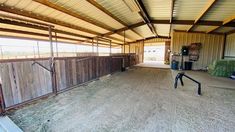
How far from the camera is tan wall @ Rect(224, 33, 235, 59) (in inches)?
300

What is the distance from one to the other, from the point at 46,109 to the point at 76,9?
3.80 meters

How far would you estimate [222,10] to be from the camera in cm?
476

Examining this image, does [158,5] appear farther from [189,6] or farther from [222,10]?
[222,10]

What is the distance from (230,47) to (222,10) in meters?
4.76

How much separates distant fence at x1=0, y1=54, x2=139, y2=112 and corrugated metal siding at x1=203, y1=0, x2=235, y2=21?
5.55m

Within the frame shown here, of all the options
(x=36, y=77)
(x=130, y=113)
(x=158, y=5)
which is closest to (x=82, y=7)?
(x=36, y=77)

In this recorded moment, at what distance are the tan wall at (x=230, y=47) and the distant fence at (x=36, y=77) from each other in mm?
9314

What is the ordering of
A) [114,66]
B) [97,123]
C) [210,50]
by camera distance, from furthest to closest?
[210,50] < [114,66] < [97,123]

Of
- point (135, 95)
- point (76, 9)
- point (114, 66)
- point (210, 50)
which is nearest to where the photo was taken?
point (135, 95)

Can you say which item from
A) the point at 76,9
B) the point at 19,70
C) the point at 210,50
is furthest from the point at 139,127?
the point at 210,50

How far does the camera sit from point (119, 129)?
200 centimetres

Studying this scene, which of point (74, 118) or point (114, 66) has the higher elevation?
point (114, 66)

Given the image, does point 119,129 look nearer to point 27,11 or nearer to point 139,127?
point 139,127

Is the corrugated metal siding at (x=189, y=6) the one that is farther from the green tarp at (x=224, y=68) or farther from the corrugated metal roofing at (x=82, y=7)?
the corrugated metal roofing at (x=82, y=7)
